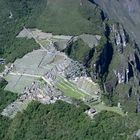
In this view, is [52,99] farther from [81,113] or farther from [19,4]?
[19,4]

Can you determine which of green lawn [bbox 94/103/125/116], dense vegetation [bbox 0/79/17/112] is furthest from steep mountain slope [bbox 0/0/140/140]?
dense vegetation [bbox 0/79/17/112]

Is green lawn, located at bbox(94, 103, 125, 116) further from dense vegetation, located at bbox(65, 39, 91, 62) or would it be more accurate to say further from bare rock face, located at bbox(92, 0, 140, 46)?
bare rock face, located at bbox(92, 0, 140, 46)

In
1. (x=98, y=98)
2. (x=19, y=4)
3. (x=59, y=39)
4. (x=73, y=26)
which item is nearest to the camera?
(x=98, y=98)

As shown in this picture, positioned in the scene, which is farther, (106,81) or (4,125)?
(106,81)

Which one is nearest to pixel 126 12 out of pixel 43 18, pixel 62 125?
pixel 43 18

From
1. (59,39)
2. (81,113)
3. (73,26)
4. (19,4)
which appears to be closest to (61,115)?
(81,113)

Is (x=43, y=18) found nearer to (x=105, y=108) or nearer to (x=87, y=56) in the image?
(x=87, y=56)
